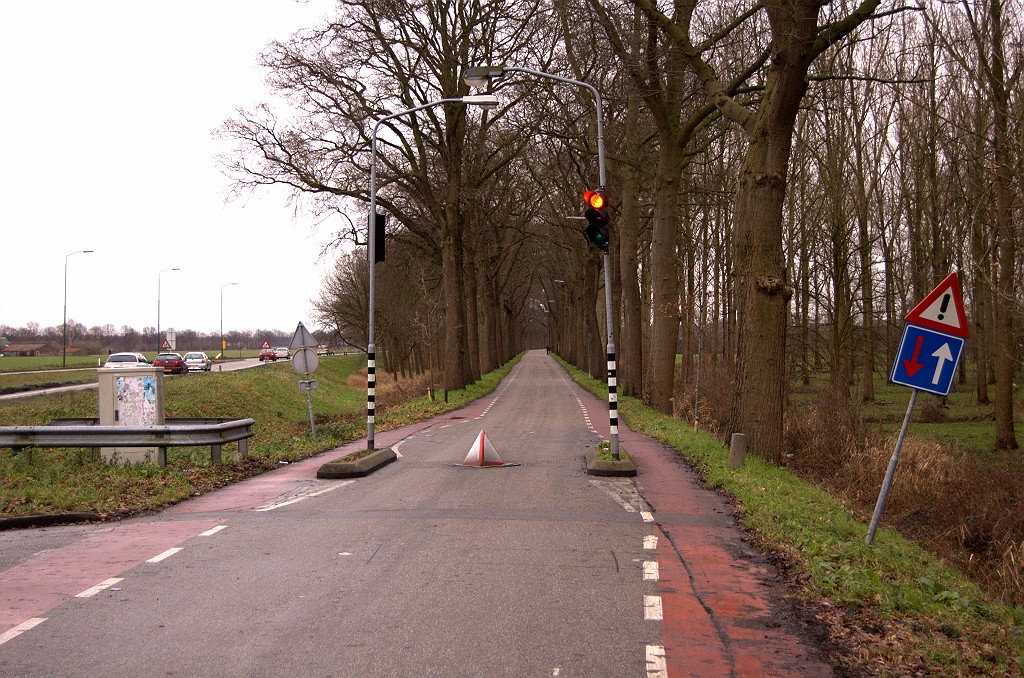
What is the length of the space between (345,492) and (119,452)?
16.1 feet

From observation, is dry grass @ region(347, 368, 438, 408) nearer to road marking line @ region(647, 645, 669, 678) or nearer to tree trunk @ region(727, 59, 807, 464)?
tree trunk @ region(727, 59, 807, 464)

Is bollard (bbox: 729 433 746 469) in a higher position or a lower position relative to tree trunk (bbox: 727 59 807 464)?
lower

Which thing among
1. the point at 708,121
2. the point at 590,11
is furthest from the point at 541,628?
the point at 708,121

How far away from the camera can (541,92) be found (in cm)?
2681

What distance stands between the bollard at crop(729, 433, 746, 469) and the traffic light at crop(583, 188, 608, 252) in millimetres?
3591

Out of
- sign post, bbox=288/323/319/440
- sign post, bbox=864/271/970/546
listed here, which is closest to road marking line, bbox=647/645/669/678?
sign post, bbox=864/271/970/546

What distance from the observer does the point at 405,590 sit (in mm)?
6531

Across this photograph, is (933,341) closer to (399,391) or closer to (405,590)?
(405,590)

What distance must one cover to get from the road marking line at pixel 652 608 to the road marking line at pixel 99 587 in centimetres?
408

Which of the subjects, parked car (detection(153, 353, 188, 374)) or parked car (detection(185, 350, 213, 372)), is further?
parked car (detection(185, 350, 213, 372))

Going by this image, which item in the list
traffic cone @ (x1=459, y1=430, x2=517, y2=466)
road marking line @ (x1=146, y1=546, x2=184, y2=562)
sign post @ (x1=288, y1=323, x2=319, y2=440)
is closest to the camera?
road marking line @ (x1=146, y1=546, x2=184, y2=562)

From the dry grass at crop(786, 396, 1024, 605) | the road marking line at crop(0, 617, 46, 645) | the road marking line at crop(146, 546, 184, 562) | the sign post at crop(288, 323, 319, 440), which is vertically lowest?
the dry grass at crop(786, 396, 1024, 605)

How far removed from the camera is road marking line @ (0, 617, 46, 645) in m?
5.44

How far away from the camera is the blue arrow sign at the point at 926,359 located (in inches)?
296
